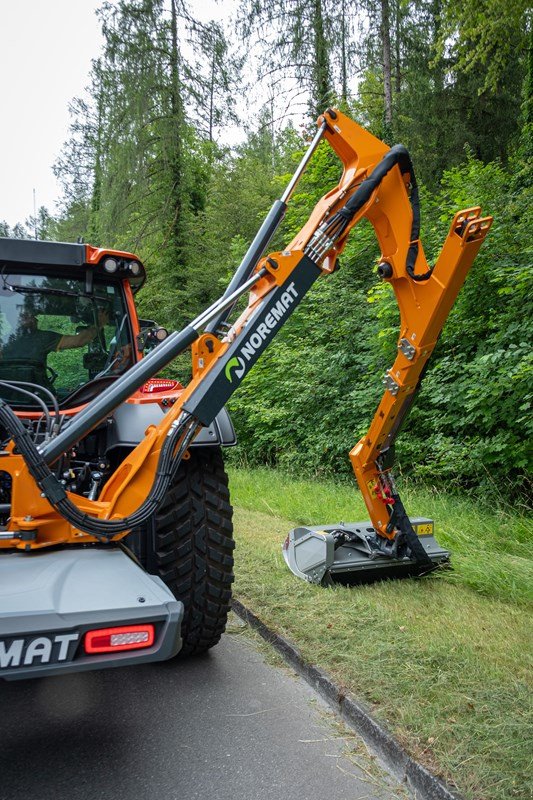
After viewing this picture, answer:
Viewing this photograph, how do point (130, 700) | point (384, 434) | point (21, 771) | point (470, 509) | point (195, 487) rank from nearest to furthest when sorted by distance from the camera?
point (21, 771) → point (130, 700) → point (195, 487) → point (384, 434) → point (470, 509)

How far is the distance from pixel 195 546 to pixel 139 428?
0.74 m

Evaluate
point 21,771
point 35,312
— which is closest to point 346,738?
point 21,771

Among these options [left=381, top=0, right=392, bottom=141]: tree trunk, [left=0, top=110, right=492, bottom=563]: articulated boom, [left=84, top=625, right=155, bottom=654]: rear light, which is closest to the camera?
[left=84, top=625, right=155, bottom=654]: rear light

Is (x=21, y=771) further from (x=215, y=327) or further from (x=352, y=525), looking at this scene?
(x=352, y=525)

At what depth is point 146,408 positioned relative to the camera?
388 cm

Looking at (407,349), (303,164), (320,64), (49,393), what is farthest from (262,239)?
(320,64)

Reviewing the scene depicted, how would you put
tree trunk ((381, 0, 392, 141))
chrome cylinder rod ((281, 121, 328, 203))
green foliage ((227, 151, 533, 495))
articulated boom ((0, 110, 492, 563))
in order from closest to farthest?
1. articulated boom ((0, 110, 492, 563))
2. chrome cylinder rod ((281, 121, 328, 203))
3. green foliage ((227, 151, 533, 495))
4. tree trunk ((381, 0, 392, 141))

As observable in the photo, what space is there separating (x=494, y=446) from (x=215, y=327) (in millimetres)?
4468

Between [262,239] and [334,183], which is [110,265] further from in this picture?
[334,183]

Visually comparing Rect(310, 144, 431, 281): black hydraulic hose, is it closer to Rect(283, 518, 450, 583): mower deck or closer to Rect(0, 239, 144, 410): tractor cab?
Rect(0, 239, 144, 410): tractor cab

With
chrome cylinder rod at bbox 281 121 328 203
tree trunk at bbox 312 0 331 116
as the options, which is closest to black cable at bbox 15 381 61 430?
chrome cylinder rod at bbox 281 121 328 203

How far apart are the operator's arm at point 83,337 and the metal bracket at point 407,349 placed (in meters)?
1.98

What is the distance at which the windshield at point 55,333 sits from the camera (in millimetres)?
4078

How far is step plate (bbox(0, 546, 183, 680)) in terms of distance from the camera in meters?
2.40
